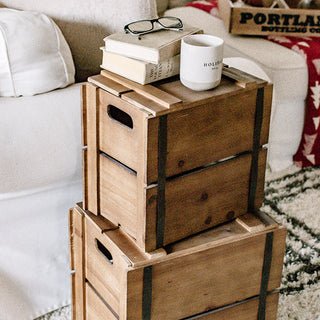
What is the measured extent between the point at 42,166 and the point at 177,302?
1.42ft

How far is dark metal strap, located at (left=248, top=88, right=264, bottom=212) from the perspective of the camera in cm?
114

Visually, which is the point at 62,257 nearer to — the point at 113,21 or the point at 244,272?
the point at 244,272

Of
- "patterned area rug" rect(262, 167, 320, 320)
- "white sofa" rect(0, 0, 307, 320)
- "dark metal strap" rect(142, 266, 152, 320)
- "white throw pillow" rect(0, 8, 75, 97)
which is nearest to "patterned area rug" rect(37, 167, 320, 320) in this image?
"patterned area rug" rect(262, 167, 320, 320)

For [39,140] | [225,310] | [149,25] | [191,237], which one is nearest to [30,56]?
[39,140]

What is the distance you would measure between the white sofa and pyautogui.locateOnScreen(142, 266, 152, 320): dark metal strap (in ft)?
1.17

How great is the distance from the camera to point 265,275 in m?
1.24

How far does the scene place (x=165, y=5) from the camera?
2.73 metres

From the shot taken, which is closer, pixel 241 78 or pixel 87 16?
pixel 241 78

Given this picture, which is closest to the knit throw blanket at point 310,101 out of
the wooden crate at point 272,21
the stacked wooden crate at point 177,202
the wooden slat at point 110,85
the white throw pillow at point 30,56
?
the wooden crate at point 272,21

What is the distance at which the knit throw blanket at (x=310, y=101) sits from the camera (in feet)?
6.94

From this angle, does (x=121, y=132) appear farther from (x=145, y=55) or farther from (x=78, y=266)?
(x=78, y=266)

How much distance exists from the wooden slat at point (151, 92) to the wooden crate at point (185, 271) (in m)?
0.31

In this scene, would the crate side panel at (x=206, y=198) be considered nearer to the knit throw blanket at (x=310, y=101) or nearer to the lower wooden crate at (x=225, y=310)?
the lower wooden crate at (x=225, y=310)

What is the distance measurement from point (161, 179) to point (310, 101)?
4.15 ft
